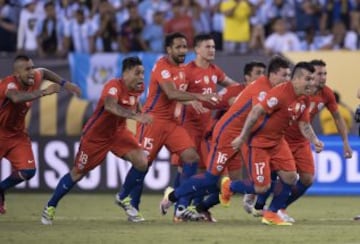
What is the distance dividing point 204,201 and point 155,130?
1213 mm

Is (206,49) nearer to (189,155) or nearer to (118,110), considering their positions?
(189,155)

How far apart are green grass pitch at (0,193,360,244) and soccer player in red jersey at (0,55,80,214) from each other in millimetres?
759

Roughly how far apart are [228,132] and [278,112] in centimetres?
89

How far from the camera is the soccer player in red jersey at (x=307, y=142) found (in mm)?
16391

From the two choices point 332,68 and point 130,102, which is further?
point 332,68

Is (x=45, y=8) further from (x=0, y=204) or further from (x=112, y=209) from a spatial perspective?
(x=0, y=204)

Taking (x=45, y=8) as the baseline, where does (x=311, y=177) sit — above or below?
below

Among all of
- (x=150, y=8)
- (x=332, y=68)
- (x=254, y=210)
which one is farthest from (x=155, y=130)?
(x=150, y=8)

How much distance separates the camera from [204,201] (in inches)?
669

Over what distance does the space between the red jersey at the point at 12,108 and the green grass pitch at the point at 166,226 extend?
1.32 m

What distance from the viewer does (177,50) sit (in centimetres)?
1700

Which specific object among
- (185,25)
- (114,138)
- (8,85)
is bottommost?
(114,138)

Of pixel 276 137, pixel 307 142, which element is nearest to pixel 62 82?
pixel 276 137

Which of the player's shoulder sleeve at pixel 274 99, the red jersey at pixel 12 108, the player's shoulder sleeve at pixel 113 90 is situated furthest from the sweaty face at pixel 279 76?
the red jersey at pixel 12 108
